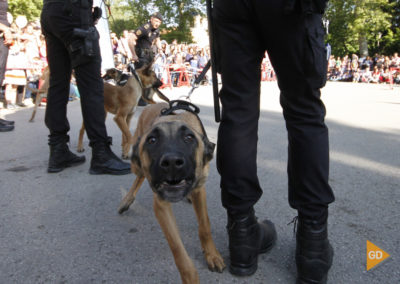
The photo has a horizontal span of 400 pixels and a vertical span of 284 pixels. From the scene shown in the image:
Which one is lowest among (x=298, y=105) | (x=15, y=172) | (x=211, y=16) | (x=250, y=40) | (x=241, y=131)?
(x=15, y=172)

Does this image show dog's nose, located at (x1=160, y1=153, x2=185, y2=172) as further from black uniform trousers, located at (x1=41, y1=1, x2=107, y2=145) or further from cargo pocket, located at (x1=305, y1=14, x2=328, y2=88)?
black uniform trousers, located at (x1=41, y1=1, x2=107, y2=145)

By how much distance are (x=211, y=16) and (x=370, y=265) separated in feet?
5.41

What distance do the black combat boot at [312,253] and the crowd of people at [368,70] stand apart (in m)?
20.7

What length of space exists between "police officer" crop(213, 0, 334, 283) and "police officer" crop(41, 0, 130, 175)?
5.86ft

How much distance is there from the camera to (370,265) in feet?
5.53

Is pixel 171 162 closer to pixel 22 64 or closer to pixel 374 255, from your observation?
pixel 374 255

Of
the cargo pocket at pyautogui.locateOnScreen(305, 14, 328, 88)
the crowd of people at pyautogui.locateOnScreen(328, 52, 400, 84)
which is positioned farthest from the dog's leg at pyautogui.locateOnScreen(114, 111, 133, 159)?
the crowd of people at pyautogui.locateOnScreen(328, 52, 400, 84)

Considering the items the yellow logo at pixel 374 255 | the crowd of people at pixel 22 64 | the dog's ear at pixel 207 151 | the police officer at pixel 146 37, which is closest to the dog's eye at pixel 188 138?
the dog's ear at pixel 207 151

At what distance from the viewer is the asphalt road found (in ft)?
5.60

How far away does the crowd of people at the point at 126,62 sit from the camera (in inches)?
325

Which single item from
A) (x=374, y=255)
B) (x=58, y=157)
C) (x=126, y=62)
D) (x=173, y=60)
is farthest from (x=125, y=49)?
(x=374, y=255)

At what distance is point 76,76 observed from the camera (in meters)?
3.11

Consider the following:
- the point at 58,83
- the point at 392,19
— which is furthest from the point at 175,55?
the point at 392,19

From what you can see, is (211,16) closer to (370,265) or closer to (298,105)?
(298,105)
